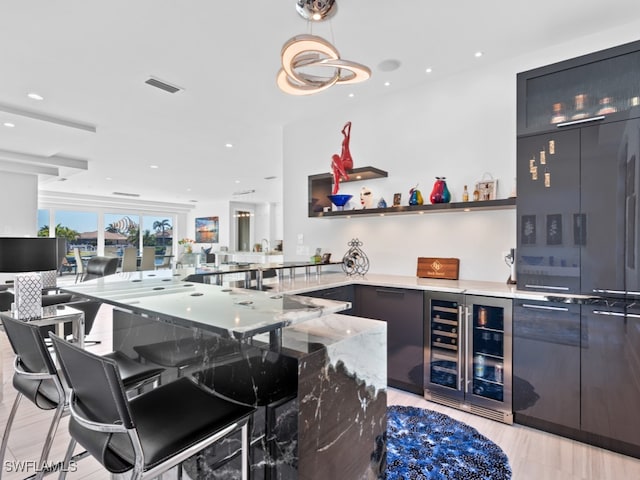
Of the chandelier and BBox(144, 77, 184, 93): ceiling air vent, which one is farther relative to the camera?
BBox(144, 77, 184, 93): ceiling air vent

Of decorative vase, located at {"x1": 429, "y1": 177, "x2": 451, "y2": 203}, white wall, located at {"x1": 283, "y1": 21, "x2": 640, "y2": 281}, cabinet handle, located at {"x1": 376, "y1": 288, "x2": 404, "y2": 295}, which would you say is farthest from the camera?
decorative vase, located at {"x1": 429, "y1": 177, "x2": 451, "y2": 203}

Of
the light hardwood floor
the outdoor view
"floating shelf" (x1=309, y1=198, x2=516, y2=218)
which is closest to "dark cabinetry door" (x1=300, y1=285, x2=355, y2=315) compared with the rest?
"floating shelf" (x1=309, y1=198, x2=516, y2=218)

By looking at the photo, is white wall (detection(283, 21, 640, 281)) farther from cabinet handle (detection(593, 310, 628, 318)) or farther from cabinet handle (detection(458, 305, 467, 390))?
cabinet handle (detection(593, 310, 628, 318))

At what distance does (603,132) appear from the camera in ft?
7.55

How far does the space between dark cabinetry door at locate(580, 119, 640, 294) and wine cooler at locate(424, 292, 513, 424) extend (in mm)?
602

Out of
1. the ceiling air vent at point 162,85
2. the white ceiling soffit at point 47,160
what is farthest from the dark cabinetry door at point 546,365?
the white ceiling soffit at point 47,160

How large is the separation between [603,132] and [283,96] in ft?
9.52

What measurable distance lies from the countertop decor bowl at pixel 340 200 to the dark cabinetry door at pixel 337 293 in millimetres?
1052

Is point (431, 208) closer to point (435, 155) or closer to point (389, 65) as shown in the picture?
point (435, 155)

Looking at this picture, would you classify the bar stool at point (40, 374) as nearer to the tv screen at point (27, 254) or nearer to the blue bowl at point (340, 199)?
the tv screen at point (27, 254)

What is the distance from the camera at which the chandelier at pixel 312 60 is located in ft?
6.44

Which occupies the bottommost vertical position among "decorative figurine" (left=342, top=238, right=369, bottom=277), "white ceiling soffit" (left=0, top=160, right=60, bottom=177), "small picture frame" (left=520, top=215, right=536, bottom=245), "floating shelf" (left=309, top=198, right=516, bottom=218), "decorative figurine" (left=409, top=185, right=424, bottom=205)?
"decorative figurine" (left=342, top=238, right=369, bottom=277)

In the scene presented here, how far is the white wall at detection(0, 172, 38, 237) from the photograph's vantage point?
6523 millimetres

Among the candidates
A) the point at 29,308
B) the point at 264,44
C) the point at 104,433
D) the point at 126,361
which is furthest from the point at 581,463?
the point at 264,44
